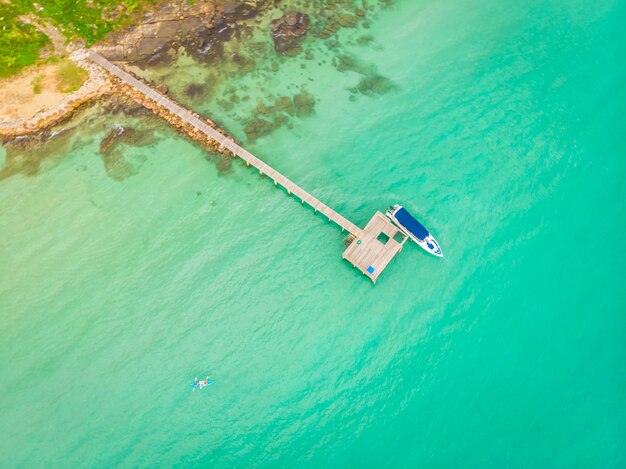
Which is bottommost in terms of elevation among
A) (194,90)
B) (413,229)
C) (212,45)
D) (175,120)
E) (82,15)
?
(175,120)

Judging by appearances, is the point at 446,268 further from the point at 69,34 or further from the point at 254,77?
the point at 69,34

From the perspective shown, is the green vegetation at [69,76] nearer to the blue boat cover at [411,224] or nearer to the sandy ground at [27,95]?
the sandy ground at [27,95]

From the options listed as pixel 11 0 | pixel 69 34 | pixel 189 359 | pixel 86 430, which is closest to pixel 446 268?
pixel 189 359

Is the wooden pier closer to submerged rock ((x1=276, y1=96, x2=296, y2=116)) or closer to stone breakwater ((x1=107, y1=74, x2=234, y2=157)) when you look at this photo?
stone breakwater ((x1=107, y1=74, x2=234, y2=157))

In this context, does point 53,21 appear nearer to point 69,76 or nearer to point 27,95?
point 69,76

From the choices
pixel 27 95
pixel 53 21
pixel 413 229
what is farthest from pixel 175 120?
pixel 413 229

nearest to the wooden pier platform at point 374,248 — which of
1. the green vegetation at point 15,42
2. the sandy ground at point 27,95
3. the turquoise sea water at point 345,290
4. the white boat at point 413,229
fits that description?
the white boat at point 413,229
